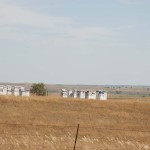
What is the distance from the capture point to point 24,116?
57.6 metres

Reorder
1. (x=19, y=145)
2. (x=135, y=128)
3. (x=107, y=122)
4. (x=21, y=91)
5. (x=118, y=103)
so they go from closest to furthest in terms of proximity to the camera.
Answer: (x=19, y=145) < (x=135, y=128) < (x=107, y=122) < (x=118, y=103) < (x=21, y=91)

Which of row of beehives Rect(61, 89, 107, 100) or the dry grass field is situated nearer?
the dry grass field

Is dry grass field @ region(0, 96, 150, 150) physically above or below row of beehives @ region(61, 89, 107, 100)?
below

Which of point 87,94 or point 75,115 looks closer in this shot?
point 75,115

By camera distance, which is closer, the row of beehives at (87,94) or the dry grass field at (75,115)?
the dry grass field at (75,115)

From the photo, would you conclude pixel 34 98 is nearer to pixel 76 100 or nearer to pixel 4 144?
pixel 76 100

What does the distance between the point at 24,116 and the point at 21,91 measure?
1934 inches

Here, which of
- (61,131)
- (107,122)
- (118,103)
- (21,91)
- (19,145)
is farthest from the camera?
(21,91)

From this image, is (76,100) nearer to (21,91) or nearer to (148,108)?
(148,108)

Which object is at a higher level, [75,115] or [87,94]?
[87,94]

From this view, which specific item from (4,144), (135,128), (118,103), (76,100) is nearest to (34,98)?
(76,100)

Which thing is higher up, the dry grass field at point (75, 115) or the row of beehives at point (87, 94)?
the row of beehives at point (87, 94)

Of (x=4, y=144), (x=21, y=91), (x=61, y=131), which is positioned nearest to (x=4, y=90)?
(x=21, y=91)

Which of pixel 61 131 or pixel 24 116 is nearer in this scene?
pixel 61 131
